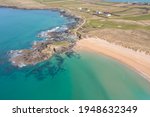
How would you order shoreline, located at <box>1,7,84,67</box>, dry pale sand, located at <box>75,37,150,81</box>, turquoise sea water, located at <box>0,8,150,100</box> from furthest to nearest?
shoreline, located at <box>1,7,84,67</box>, dry pale sand, located at <box>75,37,150,81</box>, turquoise sea water, located at <box>0,8,150,100</box>

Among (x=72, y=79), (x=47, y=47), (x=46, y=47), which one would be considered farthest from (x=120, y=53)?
(x=46, y=47)

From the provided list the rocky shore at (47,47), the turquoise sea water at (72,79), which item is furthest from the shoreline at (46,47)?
the turquoise sea water at (72,79)

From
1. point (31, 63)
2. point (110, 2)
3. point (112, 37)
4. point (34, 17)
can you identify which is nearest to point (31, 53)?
point (31, 63)

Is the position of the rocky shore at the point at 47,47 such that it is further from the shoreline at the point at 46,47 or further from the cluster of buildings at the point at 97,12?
the cluster of buildings at the point at 97,12

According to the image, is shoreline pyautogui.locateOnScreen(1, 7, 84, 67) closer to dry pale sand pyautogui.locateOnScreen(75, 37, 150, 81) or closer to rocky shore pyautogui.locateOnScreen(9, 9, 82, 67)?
rocky shore pyautogui.locateOnScreen(9, 9, 82, 67)

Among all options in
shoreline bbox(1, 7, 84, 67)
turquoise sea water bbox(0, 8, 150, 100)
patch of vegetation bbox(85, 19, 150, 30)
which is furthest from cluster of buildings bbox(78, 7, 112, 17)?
turquoise sea water bbox(0, 8, 150, 100)

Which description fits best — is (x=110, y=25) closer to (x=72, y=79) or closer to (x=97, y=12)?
(x=97, y=12)
